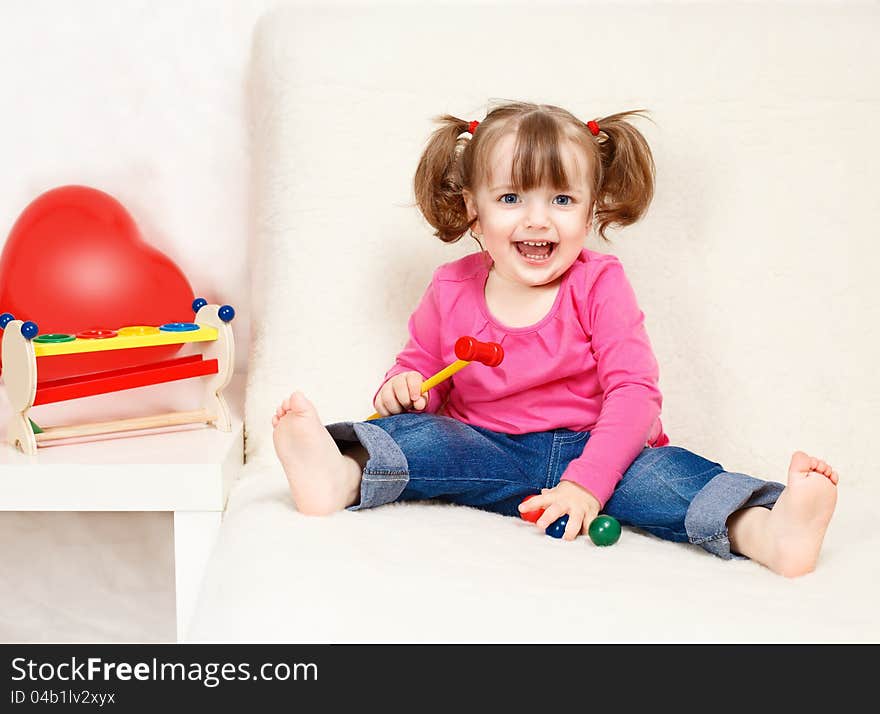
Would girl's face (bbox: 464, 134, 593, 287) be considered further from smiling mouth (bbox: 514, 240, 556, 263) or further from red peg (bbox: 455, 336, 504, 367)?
red peg (bbox: 455, 336, 504, 367)

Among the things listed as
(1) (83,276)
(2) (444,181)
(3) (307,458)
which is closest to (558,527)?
(3) (307,458)

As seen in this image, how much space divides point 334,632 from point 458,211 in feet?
2.04

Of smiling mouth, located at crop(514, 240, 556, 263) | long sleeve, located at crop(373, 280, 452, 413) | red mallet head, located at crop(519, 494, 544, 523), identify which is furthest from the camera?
long sleeve, located at crop(373, 280, 452, 413)

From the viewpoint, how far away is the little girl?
3.39 ft

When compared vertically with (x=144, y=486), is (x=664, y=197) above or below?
above

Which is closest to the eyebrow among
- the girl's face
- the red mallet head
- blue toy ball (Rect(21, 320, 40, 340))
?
the girl's face

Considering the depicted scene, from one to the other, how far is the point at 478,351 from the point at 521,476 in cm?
16

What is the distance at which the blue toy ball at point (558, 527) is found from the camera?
39.4 inches

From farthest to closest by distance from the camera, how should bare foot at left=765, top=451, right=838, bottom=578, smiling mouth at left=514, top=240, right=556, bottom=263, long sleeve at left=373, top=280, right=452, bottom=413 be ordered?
long sleeve at left=373, top=280, right=452, bottom=413
smiling mouth at left=514, top=240, right=556, bottom=263
bare foot at left=765, top=451, right=838, bottom=578

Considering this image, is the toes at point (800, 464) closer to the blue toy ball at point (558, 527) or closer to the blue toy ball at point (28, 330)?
the blue toy ball at point (558, 527)

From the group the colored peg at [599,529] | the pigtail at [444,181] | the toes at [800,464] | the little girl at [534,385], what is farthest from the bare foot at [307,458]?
the toes at [800,464]

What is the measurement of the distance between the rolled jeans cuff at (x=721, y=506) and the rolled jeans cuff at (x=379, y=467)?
292 mm

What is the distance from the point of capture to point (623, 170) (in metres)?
1.21

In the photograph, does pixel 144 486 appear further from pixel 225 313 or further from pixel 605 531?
pixel 605 531
